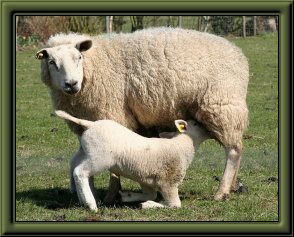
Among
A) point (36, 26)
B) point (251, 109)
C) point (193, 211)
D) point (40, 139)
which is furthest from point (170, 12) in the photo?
point (36, 26)

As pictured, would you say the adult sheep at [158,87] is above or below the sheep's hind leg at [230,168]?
above

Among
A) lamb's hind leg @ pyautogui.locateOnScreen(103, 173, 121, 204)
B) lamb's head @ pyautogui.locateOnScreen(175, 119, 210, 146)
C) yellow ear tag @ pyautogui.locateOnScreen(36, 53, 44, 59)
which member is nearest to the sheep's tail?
yellow ear tag @ pyautogui.locateOnScreen(36, 53, 44, 59)

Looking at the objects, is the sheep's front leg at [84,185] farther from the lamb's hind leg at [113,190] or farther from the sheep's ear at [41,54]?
the sheep's ear at [41,54]

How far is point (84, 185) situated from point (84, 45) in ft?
5.20

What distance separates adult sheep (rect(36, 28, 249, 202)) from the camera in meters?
7.28

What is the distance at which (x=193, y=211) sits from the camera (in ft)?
21.8

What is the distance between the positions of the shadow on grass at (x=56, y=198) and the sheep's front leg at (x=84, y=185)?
0.93ft

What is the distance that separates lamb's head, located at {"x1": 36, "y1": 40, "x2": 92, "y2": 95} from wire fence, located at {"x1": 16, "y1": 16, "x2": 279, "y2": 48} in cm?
1262

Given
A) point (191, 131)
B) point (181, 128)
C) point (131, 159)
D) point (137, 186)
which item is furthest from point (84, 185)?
point (137, 186)

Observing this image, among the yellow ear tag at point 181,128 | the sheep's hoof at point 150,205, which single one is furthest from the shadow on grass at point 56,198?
the yellow ear tag at point 181,128

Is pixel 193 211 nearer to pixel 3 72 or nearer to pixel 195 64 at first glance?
pixel 195 64

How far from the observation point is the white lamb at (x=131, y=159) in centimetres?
668

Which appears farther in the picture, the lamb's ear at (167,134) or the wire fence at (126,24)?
the wire fence at (126,24)

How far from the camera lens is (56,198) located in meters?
7.42
